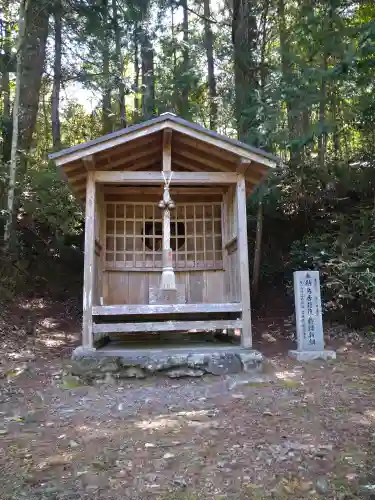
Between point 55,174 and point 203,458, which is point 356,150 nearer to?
point 55,174

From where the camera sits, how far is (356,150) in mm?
12539

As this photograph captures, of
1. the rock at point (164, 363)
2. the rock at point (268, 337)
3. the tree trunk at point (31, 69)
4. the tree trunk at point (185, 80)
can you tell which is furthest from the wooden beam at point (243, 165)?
the tree trunk at point (31, 69)

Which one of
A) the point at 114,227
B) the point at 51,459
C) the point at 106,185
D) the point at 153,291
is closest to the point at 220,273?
the point at 153,291

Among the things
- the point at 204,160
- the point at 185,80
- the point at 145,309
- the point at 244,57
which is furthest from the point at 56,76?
the point at 145,309

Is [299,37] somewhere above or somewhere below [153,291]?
above

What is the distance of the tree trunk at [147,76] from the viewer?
13.4 metres

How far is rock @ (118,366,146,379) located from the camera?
20.5 feet

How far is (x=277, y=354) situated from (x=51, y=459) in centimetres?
507

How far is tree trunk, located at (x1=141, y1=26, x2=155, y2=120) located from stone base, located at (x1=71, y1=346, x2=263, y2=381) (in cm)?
893

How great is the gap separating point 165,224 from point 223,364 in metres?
2.44

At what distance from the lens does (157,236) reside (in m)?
8.65

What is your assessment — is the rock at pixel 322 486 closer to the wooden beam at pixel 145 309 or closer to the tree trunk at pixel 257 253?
the wooden beam at pixel 145 309

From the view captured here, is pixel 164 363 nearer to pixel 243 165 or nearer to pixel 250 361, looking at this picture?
pixel 250 361

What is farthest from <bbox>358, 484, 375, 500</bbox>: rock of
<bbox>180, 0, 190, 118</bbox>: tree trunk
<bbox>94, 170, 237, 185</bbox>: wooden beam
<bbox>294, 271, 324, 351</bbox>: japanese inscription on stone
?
<bbox>180, 0, 190, 118</bbox>: tree trunk
